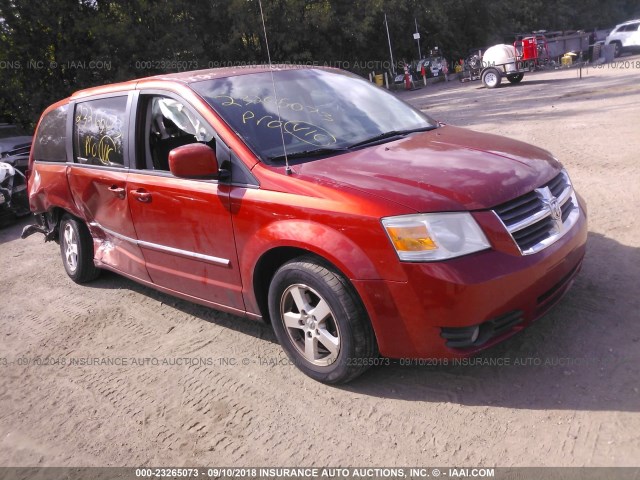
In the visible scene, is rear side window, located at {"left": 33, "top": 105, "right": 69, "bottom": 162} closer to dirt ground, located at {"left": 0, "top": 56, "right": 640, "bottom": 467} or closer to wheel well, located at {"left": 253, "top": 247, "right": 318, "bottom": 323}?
dirt ground, located at {"left": 0, "top": 56, "right": 640, "bottom": 467}

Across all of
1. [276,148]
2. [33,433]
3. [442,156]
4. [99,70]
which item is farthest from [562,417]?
[99,70]

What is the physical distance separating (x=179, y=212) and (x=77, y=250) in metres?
2.11

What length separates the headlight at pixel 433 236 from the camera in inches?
105

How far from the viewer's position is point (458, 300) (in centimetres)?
262

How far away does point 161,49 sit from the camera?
21.7 metres

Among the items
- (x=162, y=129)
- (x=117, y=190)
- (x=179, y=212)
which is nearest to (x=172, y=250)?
(x=179, y=212)

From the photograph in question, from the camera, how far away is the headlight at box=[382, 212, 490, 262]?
2662 millimetres

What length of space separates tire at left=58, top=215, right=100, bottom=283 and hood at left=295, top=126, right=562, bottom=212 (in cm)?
291

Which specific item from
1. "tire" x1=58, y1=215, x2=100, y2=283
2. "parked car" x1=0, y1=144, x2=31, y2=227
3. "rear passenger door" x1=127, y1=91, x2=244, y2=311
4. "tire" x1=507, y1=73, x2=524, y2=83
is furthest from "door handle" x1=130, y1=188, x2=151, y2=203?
"tire" x1=507, y1=73, x2=524, y2=83

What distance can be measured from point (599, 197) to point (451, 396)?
12.0ft

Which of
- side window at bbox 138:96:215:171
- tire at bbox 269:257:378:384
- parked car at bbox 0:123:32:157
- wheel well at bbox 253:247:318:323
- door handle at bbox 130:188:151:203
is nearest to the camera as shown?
tire at bbox 269:257:378:384

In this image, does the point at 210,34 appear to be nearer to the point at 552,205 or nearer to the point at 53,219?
the point at 53,219

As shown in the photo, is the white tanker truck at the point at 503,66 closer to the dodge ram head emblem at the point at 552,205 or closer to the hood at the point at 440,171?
the hood at the point at 440,171

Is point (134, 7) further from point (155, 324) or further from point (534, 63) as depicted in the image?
point (155, 324)
